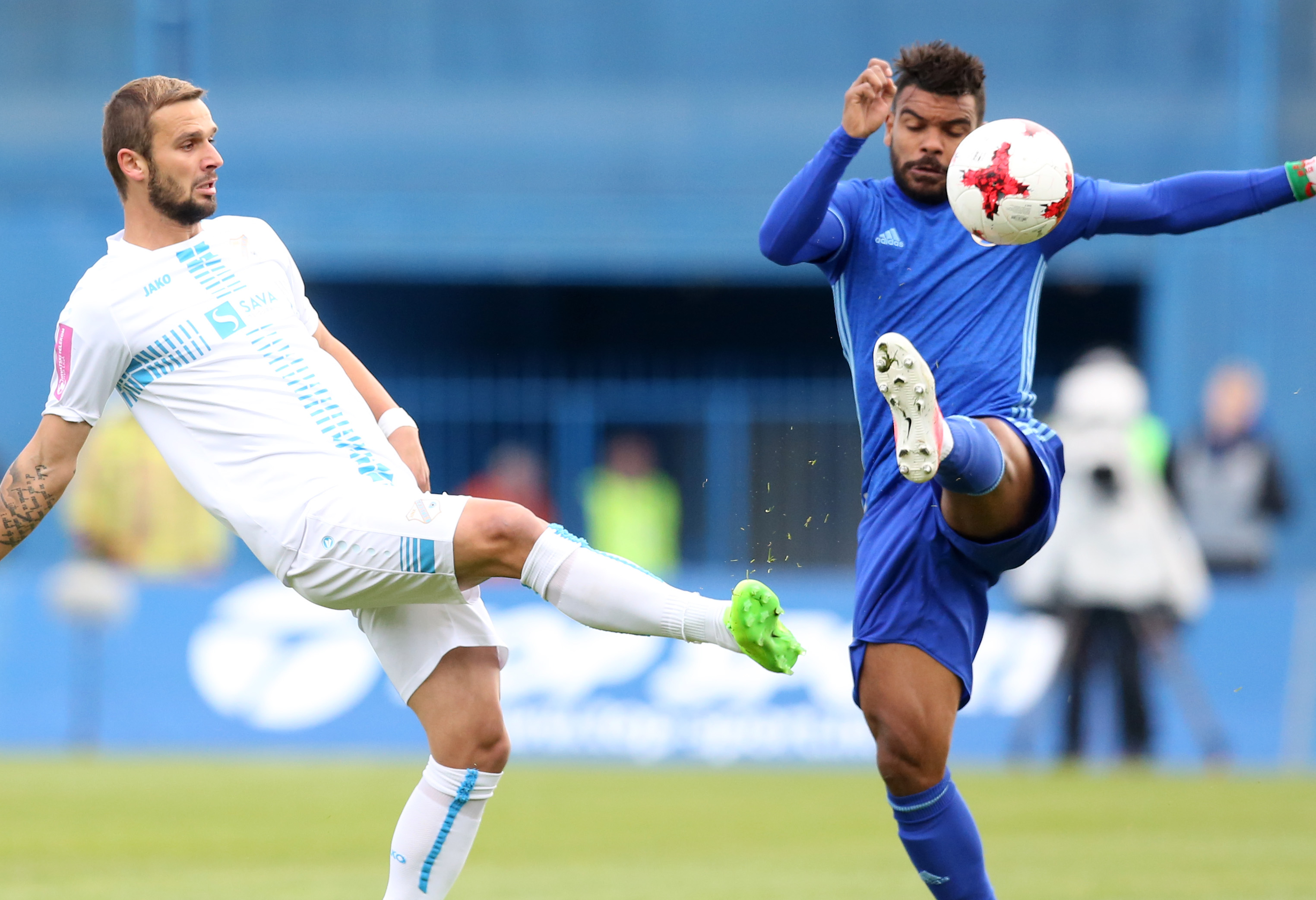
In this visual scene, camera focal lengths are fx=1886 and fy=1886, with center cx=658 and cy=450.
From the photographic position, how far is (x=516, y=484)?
1597cm

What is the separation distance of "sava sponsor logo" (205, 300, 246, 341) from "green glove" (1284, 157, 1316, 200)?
10.3 feet

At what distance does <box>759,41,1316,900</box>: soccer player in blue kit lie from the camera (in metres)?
5.61

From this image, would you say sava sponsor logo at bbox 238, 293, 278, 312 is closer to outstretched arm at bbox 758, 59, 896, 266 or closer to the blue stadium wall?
outstretched arm at bbox 758, 59, 896, 266

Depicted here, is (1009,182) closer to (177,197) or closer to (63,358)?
(177,197)

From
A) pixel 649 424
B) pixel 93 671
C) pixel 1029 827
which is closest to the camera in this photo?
pixel 1029 827

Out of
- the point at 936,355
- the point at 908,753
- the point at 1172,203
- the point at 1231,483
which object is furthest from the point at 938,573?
the point at 1231,483

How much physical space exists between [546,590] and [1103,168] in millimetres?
15186

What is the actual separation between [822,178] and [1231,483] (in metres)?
8.75

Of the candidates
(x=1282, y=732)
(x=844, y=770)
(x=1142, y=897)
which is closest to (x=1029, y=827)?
(x=1142, y=897)

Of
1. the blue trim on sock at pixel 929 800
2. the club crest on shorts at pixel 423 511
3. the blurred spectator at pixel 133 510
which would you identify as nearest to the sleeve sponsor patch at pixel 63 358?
the club crest on shorts at pixel 423 511

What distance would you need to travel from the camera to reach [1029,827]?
32.1ft

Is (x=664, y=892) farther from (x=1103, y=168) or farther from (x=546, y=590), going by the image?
(x=1103, y=168)

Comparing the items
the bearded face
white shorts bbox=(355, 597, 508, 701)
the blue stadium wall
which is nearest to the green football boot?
white shorts bbox=(355, 597, 508, 701)

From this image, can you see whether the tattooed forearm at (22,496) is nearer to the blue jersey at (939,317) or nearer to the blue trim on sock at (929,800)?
the blue jersey at (939,317)
